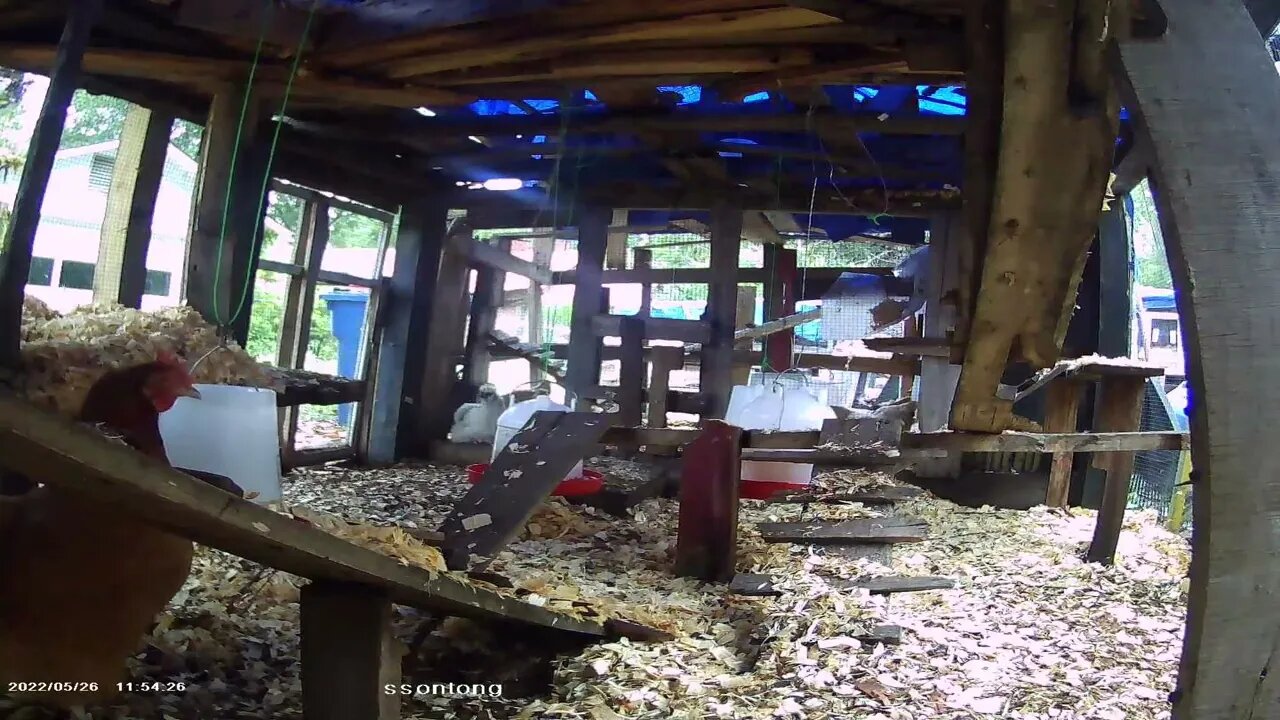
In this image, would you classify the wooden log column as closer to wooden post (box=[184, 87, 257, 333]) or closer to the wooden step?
the wooden step

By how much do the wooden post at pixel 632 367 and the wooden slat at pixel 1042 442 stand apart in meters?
2.72

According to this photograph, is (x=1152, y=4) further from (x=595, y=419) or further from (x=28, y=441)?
(x=595, y=419)

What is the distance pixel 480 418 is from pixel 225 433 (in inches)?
121

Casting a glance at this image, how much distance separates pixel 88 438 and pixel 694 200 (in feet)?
15.0

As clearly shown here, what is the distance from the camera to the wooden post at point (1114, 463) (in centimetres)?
354

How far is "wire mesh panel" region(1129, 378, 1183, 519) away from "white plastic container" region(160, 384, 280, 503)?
532cm

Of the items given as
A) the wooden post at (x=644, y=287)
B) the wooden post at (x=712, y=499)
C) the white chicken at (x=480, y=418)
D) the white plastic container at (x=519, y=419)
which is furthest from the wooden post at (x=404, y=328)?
the wooden post at (x=712, y=499)

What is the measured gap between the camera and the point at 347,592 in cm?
156

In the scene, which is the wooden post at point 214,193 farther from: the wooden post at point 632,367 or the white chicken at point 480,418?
the wooden post at point 632,367

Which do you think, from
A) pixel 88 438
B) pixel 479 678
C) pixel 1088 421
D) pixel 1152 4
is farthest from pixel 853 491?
pixel 88 438

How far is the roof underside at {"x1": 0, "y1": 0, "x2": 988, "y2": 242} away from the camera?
2.37 metres

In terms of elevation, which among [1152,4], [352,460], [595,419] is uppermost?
[1152,4]

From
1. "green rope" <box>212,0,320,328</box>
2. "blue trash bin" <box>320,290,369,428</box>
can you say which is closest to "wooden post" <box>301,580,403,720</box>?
"green rope" <box>212,0,320,328</box>

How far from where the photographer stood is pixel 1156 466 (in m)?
5.70
